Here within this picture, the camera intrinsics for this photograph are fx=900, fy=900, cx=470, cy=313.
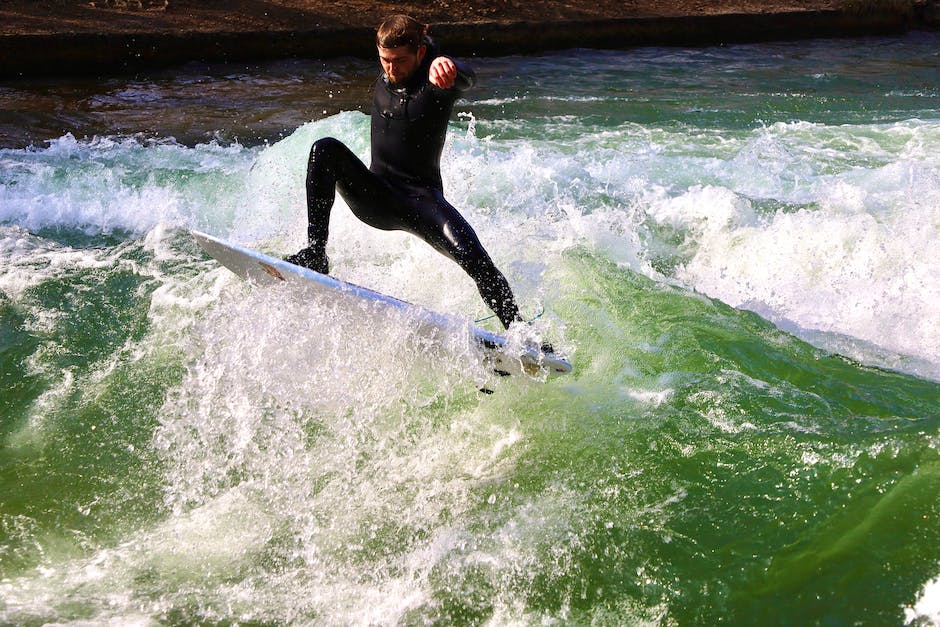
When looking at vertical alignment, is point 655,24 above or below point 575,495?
above

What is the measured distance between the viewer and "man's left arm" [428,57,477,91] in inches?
159

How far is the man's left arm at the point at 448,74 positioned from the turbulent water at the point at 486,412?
1.10 m

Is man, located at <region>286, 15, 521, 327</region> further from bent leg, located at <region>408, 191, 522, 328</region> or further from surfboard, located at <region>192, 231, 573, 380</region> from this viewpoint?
surfboard, located at <region>192, 231, 573, 380</region>

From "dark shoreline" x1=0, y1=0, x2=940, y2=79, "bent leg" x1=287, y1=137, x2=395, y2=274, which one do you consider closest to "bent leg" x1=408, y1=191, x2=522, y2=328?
"bent leg" x1=287, y1=137, x2=395, y2=274

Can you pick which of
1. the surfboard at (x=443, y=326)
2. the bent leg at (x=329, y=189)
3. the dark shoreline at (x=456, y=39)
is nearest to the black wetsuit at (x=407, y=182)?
the bent leg at (x=329, y=189)

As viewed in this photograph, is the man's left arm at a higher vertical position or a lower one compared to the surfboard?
higher

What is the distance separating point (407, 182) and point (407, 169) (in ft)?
0.21

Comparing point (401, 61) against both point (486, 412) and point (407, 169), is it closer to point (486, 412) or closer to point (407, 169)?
point (407, 169)

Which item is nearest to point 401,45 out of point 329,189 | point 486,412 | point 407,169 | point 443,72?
point 443,72

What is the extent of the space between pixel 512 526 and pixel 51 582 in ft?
5.97

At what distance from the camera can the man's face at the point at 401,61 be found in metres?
4.13

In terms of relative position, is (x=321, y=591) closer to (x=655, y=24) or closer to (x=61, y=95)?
(x=61, y=95)

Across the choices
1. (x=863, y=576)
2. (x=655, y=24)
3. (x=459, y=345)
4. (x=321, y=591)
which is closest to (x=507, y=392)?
(x=459, y=345)

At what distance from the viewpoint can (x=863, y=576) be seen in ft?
10.9
